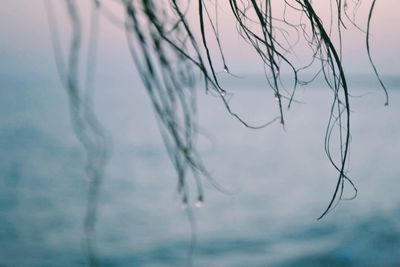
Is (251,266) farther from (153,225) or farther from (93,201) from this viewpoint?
(93,201)

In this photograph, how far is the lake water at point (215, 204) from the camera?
26.5ft

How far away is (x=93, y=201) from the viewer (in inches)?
39.5

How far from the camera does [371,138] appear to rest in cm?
1644

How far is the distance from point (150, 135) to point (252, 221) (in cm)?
825

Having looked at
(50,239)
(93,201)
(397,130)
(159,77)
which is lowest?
(397,130)

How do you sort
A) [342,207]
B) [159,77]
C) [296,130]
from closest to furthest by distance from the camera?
[159,77] < [342,207] < [296,130]

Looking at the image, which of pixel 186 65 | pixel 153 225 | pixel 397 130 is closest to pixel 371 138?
pixel 397 130

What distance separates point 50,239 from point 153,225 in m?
1.51

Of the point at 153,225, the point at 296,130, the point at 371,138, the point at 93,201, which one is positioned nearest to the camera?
the point at 93,201

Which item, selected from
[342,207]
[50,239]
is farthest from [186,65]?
[342,207]

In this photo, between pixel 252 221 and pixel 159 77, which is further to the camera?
pixel 252 221

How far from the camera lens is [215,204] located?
9883mm

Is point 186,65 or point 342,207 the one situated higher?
point 186,65

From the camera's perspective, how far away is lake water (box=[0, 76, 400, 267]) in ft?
26.5
